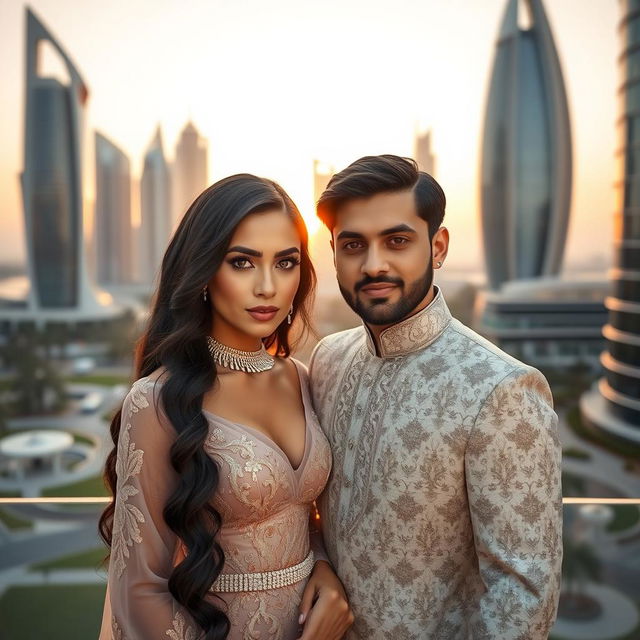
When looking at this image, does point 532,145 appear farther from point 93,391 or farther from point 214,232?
point 214,232

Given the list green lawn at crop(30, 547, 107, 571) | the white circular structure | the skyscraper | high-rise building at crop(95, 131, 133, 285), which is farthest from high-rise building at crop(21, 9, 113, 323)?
green lawn at crop(30, 547, 107, 571)

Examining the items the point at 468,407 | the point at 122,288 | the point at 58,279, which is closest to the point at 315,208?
the point at 468,407

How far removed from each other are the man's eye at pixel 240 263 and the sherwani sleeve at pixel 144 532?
1.07 ft

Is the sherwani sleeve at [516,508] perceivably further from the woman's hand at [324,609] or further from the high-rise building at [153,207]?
the high-rise building at [153,207]

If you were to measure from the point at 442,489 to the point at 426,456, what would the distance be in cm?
7

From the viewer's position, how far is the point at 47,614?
2.16m

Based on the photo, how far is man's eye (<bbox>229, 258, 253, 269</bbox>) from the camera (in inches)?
53.4

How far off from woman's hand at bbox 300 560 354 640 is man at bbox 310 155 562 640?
0.04 m

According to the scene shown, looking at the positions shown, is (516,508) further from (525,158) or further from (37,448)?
(525,158)

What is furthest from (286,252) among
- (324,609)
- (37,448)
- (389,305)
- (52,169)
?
(52,169)

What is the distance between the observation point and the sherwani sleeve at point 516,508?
4.01 feet

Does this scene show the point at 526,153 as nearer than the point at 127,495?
No

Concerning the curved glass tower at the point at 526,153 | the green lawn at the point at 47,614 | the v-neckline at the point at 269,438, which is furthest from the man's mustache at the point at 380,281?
the curved glass tower at the point at 526,153

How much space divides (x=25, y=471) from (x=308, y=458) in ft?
57.9
